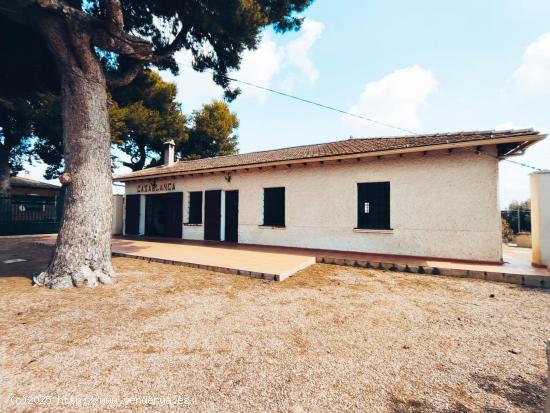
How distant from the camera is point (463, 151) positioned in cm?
746

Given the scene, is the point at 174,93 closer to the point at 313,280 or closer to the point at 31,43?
the point at 31,43

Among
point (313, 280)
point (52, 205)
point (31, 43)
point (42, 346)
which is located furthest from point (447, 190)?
point (52, 205)

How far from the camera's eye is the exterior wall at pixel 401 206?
7.27 meters

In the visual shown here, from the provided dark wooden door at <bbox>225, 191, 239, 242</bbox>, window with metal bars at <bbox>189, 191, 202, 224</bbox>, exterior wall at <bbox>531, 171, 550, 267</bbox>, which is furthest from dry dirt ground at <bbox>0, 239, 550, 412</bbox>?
window with metal bars at <bbox>189, 191, 202, 224</bbox>

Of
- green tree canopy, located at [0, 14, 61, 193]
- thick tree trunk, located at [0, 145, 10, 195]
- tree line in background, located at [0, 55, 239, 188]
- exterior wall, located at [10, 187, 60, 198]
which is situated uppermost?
tree line in background, located at [0, 55, 239, 188]

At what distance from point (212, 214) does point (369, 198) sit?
7.41m

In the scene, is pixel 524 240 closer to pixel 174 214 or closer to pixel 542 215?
pixel 542 215

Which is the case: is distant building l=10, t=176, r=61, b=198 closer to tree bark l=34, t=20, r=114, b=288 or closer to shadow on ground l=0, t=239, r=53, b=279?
shadow on ground l=0, t=239, r=53, b=279

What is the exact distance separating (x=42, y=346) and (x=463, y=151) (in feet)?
33.3

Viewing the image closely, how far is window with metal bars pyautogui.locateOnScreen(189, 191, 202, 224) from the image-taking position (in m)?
12.9

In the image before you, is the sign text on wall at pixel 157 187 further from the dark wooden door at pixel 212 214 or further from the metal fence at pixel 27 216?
the metal fence at pixel 27 216

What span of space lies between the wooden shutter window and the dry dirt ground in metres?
7.94

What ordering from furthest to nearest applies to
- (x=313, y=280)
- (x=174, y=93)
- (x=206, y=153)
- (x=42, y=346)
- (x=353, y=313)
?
(x=206, y=153), (x=174, y=93), (x=313, y=280), (x=353, y=313), (x=42, y=346)

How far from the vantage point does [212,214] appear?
40.5 feet
